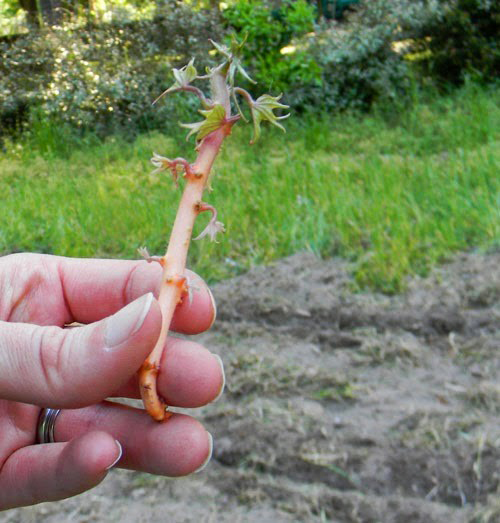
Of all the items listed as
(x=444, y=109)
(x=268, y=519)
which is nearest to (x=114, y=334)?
(x=268, y=519)

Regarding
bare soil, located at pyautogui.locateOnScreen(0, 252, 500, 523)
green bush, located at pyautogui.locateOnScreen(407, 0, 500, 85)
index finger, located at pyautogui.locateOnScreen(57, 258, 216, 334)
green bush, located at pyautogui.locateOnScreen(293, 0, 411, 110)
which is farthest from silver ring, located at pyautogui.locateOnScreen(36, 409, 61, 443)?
green bush, located at pyautogui.locateOnScreen(407, 0, 500, 85)

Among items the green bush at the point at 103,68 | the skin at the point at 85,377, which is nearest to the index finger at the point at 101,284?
the skin at the point at 85,377

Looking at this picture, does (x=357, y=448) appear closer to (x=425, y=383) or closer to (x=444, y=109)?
(x=425, y=383)

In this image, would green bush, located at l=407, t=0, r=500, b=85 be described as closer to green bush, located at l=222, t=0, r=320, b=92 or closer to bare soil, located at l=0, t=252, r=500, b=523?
green bush, located at l=222, t=0, r=320, b=92

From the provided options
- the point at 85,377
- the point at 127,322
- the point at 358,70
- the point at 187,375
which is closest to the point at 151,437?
the point at 187,375

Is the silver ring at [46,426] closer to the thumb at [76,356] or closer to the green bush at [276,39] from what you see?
the thumb at [76,356]

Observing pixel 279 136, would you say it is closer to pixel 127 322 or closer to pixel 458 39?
pixel 458 39

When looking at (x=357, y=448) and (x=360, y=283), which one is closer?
(x=357, y=448)
